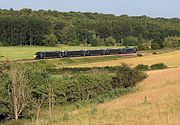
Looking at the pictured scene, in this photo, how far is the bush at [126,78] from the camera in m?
40.0

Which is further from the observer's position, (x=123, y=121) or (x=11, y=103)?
(x=11, y=103)

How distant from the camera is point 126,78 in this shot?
40.5 metres

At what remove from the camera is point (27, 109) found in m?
28.1

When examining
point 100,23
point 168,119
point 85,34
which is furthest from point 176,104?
point 100,23

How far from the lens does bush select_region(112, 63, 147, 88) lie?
40000 millimetres

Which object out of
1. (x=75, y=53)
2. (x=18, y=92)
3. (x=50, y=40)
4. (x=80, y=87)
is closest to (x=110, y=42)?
(x=50, y=40)

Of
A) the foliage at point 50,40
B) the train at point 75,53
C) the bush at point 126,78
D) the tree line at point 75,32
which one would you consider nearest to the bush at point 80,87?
the bush at point 126,78

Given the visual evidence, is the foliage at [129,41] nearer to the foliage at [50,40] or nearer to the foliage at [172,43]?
the foliage at [172,43]

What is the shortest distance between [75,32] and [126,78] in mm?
104391

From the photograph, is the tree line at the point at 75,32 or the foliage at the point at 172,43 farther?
the tree line at the point at 75,32

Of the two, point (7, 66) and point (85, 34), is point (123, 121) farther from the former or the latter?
point (85, 34)

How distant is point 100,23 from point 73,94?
417ft

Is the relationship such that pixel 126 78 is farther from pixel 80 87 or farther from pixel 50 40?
pixel 50 40

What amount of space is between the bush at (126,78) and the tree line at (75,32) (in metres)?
69.2
